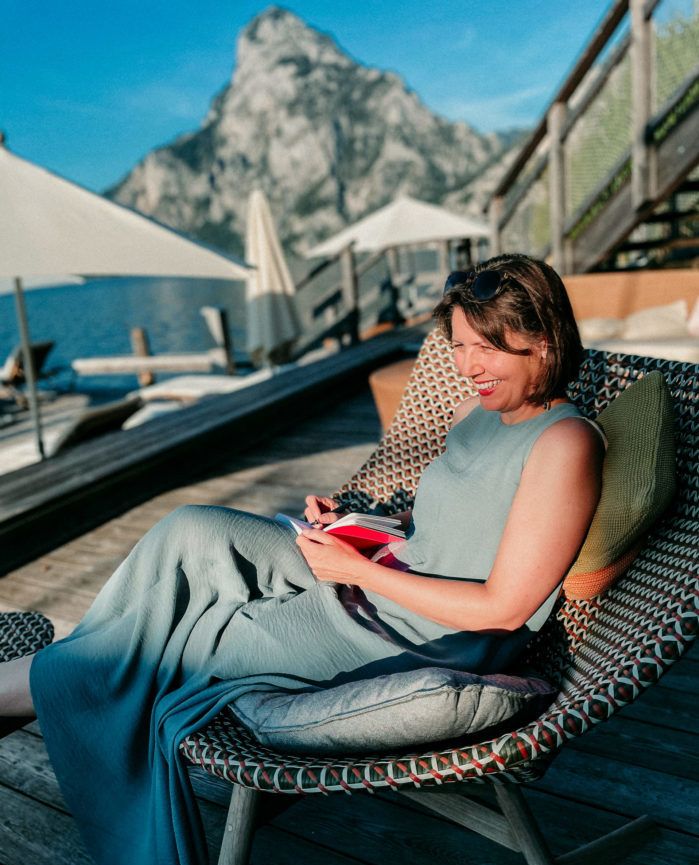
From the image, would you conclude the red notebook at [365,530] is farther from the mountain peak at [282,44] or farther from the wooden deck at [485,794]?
the mountain peak at [282,44]

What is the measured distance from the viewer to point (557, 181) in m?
6.13

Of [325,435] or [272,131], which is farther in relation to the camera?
[272,131]

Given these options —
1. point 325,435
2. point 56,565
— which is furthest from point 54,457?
point 325,435

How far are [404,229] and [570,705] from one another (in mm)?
9680

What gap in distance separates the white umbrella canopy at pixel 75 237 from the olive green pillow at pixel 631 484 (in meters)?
2.41

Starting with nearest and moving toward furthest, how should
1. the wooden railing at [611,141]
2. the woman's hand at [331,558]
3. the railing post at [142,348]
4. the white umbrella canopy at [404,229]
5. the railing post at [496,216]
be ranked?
the woman's hand at [331,558], the wooden railing at [611,141], the railing post at [496,216], the white umbrella canopy at [404,229], the railing post at [142,348]

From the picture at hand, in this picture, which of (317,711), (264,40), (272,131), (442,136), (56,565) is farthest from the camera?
(264,40)

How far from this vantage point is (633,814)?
1.60m

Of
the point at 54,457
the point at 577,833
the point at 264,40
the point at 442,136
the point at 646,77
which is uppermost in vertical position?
the point at 264,40

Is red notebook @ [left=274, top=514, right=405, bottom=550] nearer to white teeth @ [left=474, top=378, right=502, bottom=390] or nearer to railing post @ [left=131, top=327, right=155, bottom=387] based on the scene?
white teeth @ [left=474, top=378, right=502, bottom=390]

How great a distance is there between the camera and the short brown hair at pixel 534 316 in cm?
130

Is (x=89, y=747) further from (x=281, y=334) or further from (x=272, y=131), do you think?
(x=272, y=131)

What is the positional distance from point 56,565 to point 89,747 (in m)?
2.11

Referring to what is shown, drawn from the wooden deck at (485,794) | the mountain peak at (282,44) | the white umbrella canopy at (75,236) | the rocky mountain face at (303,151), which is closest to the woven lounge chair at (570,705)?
the wooden deck at (485,794)
